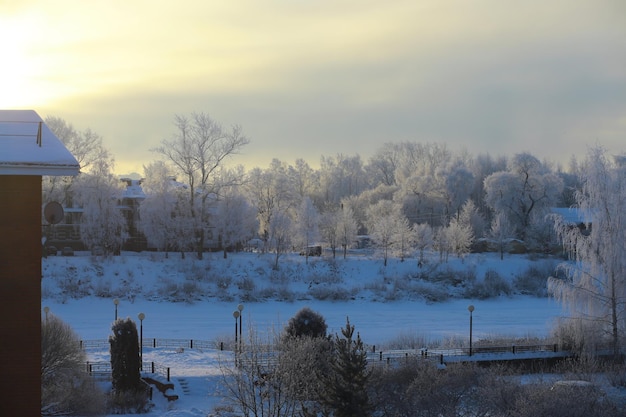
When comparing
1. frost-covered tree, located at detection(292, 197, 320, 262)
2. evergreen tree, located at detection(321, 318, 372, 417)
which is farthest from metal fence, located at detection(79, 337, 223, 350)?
frost-covered tree, located at detection(292, 197, 320, 262)

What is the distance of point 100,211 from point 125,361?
38458mm

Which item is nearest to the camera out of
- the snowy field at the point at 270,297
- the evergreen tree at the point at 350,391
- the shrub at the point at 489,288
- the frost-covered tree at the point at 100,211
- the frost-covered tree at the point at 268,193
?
the evergreen tree at the point at 350,391

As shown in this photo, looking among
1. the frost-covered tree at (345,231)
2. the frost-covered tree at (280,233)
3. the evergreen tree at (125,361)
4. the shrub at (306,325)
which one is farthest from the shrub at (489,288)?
the evergreen tree at (125,361)

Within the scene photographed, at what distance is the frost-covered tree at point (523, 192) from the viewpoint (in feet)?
261

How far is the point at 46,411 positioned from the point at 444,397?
11.7m

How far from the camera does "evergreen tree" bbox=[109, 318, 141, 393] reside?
24828 mm

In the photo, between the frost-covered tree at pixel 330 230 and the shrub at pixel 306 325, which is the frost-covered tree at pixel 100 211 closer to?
the frost-covered tree at pixel 330 230

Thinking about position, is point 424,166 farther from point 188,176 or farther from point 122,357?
point 122,357

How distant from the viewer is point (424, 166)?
107312 mm

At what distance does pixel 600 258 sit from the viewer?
30562mm

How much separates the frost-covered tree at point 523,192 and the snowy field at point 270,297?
16624 mm

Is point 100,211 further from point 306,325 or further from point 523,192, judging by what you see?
point 523,192

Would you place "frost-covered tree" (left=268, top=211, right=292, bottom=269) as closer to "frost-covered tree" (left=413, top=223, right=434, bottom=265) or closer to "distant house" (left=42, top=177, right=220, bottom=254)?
"distant house" (left=42, top=177, right=220, bottom=254)

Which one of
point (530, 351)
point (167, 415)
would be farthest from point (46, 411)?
point (530, 351)
